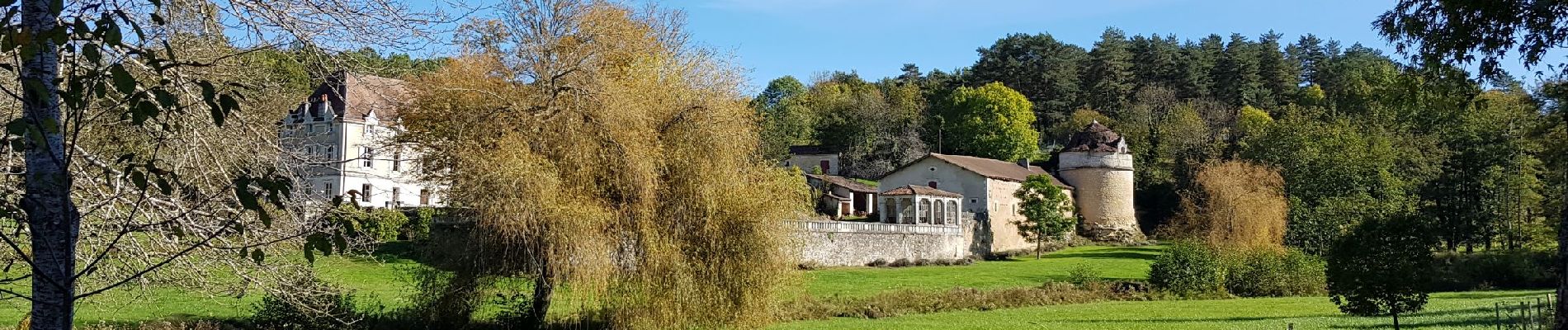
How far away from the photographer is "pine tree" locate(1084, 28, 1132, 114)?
79.4 metres

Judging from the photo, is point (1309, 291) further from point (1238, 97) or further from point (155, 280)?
point (1238, 97)

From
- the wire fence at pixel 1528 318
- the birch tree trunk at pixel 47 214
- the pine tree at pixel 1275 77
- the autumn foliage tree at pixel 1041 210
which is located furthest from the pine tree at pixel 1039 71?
the birch tree trunk at pixel 47 214

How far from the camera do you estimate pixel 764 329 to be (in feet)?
56.9

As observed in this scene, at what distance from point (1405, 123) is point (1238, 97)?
887 inches

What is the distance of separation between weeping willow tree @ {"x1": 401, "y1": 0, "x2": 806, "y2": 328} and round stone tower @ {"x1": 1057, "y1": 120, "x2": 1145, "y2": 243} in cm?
4665

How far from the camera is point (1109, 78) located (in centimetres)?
8088

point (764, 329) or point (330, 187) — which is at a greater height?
point (330, 187)

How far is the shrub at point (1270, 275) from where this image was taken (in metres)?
34.0

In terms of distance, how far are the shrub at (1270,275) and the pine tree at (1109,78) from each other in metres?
43.3

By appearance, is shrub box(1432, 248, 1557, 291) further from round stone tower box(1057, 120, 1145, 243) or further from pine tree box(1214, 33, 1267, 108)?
pine tree box(1214, 33, 1267, 108)

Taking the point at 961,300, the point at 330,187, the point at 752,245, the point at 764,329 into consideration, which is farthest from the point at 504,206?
the point at 330,187

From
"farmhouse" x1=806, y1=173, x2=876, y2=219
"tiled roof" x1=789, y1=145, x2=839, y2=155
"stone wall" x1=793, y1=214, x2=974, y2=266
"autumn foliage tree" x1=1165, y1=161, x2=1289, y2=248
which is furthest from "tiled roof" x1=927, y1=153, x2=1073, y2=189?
"tiled roof" x1=789, y1=145, x2=839, y2=155

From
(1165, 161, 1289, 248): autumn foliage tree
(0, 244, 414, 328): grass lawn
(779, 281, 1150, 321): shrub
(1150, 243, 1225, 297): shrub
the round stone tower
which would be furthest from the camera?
the round stone tower

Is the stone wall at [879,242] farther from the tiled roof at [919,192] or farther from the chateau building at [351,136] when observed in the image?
the chateau building at [351,136]
